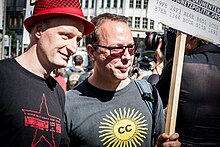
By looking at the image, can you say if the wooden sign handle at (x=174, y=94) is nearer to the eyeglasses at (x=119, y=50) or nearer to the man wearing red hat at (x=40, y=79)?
the eyeglasses at (x=119, y=50)

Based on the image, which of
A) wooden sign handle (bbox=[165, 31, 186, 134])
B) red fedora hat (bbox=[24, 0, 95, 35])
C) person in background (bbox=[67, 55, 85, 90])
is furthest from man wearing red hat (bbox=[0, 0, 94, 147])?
person in background (bbox=[67, 55, 85, 90])

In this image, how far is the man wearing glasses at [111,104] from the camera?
294cm

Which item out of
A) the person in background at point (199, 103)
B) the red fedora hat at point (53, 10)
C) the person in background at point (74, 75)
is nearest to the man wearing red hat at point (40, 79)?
the red fedora hat at point (53, 10)

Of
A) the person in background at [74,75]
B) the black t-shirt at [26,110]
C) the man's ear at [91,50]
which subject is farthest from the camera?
the person in background at [74,75]

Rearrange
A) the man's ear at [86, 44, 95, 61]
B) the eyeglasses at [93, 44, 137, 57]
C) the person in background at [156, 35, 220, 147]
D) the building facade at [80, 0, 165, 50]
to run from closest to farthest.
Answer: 1. the eyeglasses at [93, 44, 137, 57]
2. the man's ear at [86, 44, 95, 61]
3. the person in background at [156, 35, 220, 147]
4. the building facade at [80, 0, 165, 50]

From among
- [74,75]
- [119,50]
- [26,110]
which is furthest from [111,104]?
[74,75]

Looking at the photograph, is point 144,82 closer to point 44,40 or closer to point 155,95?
point 155,95

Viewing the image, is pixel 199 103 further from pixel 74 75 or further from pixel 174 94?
pixel 74 75

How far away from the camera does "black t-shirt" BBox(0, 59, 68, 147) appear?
2318 millimetres

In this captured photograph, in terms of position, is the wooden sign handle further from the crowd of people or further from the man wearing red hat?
the man wearing red hat

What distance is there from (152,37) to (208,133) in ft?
6.67

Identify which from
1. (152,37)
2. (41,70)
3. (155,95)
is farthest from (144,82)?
(152,37)

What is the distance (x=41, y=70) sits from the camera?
101 inches

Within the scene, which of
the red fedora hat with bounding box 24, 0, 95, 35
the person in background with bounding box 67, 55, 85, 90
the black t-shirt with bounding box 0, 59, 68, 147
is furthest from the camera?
the person in background with bounding box 67, 55, 85, 90
